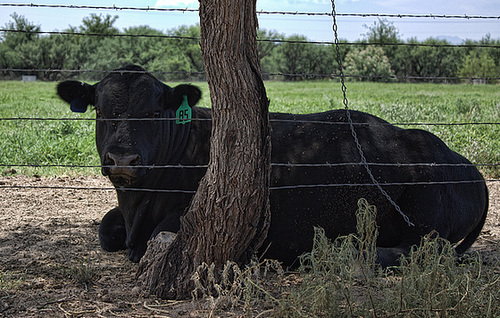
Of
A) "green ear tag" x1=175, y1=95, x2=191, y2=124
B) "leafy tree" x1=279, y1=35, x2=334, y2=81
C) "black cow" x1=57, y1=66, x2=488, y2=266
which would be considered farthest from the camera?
"leafy tree" x1=279, y1=35, x2=334, y2=81

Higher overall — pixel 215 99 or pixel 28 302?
pixel 215 99

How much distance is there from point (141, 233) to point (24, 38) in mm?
52160

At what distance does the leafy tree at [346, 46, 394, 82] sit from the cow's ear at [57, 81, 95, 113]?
169 ft

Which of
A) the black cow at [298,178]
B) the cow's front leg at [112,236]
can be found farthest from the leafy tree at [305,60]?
the cow's front leg at [112,236]

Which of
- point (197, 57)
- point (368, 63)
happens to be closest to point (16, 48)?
point (197, 57)

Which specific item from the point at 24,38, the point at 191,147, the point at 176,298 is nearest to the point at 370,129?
the point at 191,147

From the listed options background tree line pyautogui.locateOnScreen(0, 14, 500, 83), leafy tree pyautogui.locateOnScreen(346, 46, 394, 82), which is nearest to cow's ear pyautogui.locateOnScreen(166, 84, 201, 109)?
background tree line pyautogui.locateOnScreen(0, 14, 500, 83)

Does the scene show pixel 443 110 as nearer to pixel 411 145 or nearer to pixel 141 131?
pixel 411 145

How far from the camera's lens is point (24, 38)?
169ft

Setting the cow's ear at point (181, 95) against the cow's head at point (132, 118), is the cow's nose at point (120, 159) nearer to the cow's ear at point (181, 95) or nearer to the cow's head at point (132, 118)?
the cow's head at point (132, 118)

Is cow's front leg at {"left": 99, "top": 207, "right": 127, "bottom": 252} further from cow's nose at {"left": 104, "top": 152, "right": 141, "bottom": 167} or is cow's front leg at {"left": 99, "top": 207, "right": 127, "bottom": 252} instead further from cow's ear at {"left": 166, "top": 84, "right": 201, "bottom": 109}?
cow's ear at {"left": 166, "top": 84, "right": 201, "bottom": 109}

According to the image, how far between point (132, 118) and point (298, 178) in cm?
153

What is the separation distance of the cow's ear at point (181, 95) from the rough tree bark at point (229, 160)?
1175mm

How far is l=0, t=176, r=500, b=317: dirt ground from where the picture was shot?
3475 mm
